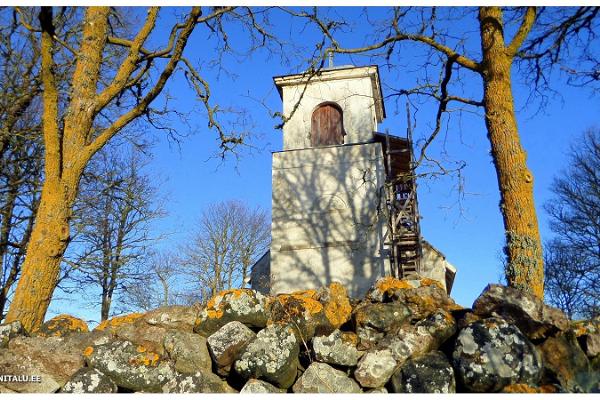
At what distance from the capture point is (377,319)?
395 centimetres

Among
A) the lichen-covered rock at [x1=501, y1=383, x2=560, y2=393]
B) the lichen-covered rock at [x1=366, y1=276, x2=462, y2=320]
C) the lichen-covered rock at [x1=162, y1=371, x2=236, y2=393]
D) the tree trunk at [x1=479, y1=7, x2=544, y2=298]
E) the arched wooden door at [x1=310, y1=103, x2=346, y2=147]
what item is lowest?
the lichen-covered rock at [x1=501, y1=383, x2=560, y2=393]

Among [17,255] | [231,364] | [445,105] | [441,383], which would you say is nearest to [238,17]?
[445,105]

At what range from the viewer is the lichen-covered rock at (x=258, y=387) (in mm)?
3605

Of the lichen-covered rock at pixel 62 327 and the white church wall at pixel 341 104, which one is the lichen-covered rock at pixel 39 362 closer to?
the lichen-covered rock at pixel 62 327

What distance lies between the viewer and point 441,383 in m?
3.45

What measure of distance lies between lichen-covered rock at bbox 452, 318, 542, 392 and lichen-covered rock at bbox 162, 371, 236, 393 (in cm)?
179

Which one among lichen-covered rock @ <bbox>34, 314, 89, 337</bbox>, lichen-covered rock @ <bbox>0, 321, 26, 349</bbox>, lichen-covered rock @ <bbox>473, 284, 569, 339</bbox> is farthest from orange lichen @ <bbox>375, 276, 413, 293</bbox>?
lichen-covered rock @ <bbox>0, 321, 26, 349</bbox>

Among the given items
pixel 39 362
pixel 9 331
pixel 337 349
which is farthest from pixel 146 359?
pixel 337 349

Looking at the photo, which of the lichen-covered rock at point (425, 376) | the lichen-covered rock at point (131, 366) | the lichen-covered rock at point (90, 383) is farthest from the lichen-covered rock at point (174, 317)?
the lichen-covered rock at point (425, 376)

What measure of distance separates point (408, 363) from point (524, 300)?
108cm

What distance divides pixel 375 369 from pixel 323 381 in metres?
0.41

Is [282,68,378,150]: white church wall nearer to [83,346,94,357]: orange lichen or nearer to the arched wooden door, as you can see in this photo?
the arched wooden door

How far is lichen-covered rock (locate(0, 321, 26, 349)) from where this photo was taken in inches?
159

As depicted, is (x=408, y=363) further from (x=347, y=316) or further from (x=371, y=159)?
(x=371, y=159)
